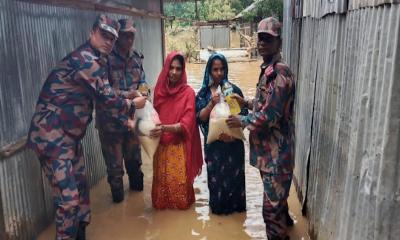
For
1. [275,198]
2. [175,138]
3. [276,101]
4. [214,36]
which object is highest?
[214,36]

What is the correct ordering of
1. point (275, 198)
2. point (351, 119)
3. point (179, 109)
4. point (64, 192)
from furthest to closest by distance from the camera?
point (179, 109)
point (275, 198)
point (64, 192)
point (351, 119)

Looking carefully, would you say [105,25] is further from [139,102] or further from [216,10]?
[216,10]

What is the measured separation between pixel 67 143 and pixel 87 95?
0.48 meters

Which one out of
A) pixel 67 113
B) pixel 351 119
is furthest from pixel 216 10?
pixel 351 119

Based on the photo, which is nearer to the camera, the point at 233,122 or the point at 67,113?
the point at 67,113

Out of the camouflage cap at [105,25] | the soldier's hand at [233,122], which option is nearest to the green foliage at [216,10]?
the soldier's hand at [233,122]

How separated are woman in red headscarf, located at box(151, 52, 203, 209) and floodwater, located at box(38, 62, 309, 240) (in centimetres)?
25

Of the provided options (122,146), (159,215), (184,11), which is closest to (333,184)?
(159,215)

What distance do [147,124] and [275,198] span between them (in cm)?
154

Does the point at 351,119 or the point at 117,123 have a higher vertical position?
the point at 351,119

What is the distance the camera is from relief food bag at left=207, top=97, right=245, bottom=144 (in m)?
3.94

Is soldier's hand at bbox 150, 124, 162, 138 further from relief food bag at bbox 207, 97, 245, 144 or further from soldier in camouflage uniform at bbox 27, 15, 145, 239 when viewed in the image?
soldier in camouflage uniform at bbox 27, 15, 145, 239

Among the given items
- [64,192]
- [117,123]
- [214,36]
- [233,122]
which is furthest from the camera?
[214,36]

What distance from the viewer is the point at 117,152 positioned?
4852 mm
